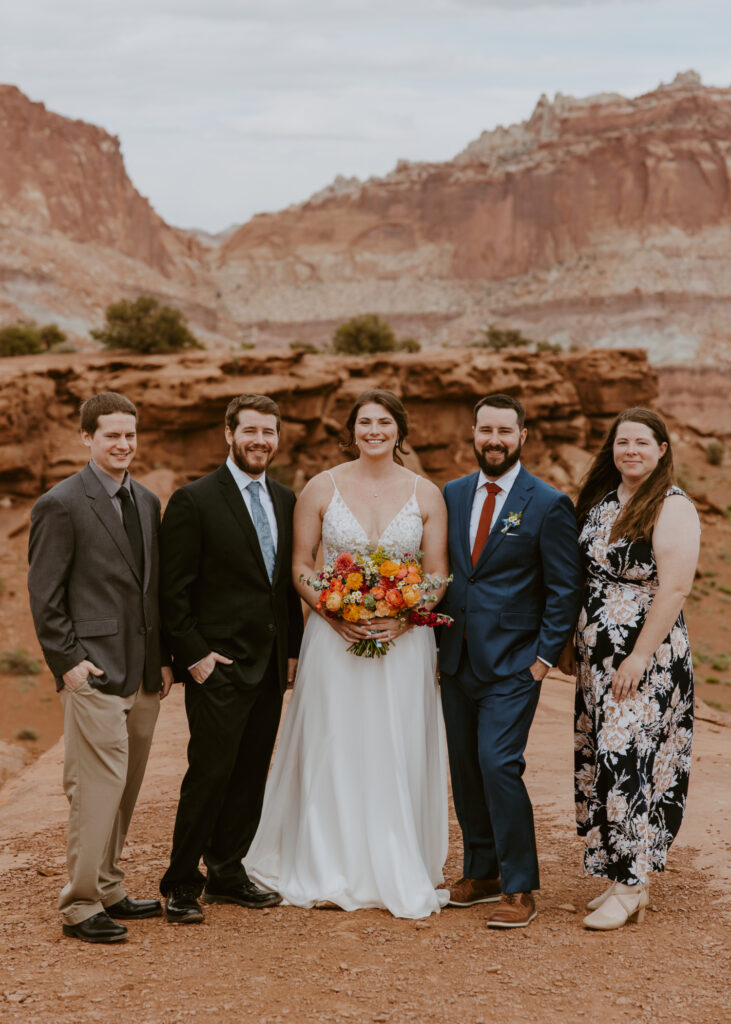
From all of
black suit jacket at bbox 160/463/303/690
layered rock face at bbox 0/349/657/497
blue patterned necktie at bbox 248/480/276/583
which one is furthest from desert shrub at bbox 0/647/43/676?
blue patterned necktie at bbox 248/480/276/583

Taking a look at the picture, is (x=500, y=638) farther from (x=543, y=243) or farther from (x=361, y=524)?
(x=543, y=243)

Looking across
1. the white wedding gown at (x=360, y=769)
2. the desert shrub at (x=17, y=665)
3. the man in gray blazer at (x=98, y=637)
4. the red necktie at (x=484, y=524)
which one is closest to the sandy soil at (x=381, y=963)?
the white wedding gown at (x=360, y=769)

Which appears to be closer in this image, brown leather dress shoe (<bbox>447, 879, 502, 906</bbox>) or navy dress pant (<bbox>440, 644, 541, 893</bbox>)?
navy dress pant (<bbox>440, 644, 541, 893</bbox>)

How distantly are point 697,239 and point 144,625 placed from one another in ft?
324

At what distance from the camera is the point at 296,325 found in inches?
3858

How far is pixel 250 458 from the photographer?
524cm

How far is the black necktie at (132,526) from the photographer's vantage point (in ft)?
16.6

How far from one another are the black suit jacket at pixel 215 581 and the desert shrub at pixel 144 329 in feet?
84.6

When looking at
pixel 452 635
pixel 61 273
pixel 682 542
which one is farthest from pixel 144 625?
pixel 61 273

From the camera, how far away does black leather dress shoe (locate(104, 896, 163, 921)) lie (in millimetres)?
5086

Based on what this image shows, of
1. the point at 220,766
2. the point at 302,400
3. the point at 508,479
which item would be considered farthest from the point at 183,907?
the point at 302,400

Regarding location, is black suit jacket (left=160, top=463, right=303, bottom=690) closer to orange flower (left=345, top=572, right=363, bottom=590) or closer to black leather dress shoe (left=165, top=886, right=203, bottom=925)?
orange flower (left=345, top=572, right=363, bottom=590)

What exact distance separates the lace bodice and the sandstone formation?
221ft

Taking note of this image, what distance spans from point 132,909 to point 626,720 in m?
2.69
